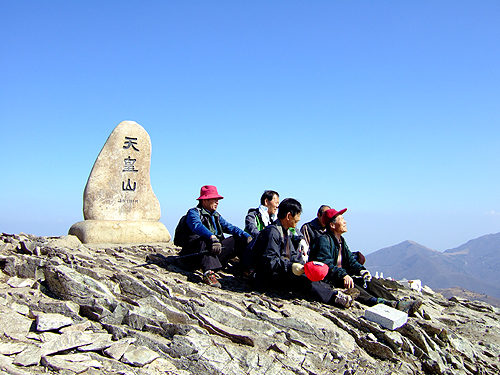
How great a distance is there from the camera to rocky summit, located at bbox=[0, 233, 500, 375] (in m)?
4.36

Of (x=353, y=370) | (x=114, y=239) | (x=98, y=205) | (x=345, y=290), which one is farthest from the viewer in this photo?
(x=98, y=205)

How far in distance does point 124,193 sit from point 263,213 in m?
4.97

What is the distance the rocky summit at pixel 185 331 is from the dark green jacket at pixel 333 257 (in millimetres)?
516

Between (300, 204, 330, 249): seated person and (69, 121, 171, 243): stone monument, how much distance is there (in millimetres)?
4661

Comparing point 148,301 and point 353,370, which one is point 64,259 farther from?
point 353,370

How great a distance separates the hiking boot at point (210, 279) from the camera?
22.1 feet

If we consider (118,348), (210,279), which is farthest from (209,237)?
(118,348)

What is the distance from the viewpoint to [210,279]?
22.4 feet

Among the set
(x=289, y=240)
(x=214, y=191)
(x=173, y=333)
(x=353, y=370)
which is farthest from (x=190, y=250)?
(x=353, y=370)

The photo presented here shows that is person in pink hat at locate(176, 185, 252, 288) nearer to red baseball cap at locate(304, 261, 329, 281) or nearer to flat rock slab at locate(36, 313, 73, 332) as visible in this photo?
red baseball cap at locate(304, 261, 329, 281)

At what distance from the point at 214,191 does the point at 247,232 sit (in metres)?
1.07

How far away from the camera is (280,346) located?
484 centimetres

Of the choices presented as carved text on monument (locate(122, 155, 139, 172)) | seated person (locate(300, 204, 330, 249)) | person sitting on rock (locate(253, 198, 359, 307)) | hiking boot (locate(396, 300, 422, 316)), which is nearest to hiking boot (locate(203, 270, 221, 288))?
person sitting on rock (locate(253, 198, 359, 307))

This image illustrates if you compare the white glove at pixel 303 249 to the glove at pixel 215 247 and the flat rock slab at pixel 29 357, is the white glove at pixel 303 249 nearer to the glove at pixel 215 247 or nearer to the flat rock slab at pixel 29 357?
the glove at pixel 215 247
